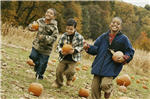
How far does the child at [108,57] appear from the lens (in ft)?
12.8

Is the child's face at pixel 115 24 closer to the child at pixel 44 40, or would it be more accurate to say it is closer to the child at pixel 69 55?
the child at pixel 69 55

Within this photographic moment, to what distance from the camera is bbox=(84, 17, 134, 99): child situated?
389 centimetres

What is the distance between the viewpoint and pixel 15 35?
40.1 feet

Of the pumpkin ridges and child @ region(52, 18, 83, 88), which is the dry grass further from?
child @ region(52, 18, 83, 88)

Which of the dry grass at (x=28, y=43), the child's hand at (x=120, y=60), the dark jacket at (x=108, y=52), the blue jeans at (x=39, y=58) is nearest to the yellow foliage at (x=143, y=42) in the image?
the dry grass at (x=28, y=43)

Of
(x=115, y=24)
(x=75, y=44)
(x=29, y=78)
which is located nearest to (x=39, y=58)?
(x=29, y=78)

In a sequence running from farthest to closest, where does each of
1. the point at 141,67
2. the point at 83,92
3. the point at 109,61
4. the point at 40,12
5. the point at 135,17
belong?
the point at 135,17 < the point at 40,12 < the point at 141,67 < the point at 83,92 < the point at 109,61

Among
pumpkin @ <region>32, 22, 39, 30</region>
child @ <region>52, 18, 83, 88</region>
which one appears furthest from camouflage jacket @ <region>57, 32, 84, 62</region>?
pumpkin @ <region>32, 22, 39, 30</region>

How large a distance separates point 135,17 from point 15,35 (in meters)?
43.9

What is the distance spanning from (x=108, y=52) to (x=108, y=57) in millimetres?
99

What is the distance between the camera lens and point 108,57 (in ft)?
13.1

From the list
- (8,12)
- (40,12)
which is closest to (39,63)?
(8,12)

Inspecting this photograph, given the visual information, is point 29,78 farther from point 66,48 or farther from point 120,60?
point 120,60

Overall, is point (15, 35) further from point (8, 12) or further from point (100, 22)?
point (100, 22)
